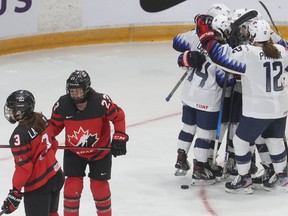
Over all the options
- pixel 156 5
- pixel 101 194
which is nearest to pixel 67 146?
pixel 101 194

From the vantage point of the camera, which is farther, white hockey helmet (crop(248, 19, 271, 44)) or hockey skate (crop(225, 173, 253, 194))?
hockey skate (crop(225, 173, 253, 194))

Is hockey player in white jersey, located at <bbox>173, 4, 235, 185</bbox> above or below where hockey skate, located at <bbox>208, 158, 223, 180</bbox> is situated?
above

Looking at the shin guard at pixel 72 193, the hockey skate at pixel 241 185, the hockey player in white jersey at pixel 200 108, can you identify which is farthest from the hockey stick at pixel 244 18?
the shin guard at pixel 72 193

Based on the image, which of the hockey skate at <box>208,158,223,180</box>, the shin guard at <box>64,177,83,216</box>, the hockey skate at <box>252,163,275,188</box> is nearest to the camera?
the shin guard at <box>64,177,83,216</box>

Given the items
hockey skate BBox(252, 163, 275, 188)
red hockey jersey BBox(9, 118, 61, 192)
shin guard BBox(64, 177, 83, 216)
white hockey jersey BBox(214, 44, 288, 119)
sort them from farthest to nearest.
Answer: hockey skate BBox(252, 163, 275, 188)
white hockey jersey BBox(214, 44, 288, 119)
shin guard BBox(64, 177, 83, 216)
red hockey jersey BBox(9, 118, 61, 192)

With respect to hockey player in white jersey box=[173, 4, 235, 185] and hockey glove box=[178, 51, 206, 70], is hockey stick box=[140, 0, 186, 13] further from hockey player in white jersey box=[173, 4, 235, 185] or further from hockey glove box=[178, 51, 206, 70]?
hockey glove box=[178, 51, 206, 70]

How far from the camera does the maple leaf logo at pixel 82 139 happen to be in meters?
4.80

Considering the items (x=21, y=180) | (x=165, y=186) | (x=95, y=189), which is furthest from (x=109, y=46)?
(x=21, y=180)

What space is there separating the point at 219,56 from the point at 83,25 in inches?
166

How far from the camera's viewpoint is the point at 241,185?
567 cm

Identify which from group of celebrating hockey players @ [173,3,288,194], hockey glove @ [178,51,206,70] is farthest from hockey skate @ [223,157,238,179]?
hockey glove @ [178,51,206,70]

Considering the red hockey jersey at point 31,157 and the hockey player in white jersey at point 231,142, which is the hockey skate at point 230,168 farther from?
the red hockey jersey at point 31,157

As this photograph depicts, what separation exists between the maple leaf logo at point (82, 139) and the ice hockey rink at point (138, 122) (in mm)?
675

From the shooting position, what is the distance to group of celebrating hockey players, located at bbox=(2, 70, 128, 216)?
14.0 ft
